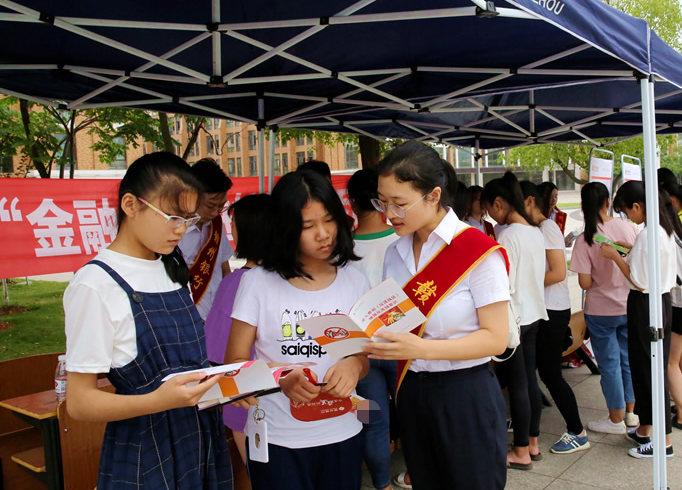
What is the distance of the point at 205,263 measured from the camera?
3680 millimetres

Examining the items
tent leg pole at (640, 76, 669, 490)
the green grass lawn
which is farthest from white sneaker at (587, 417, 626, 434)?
the green grass lawn

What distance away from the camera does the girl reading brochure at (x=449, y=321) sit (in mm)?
2014

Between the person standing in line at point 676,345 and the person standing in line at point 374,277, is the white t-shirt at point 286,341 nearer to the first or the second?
the person standing in line at point 374,277

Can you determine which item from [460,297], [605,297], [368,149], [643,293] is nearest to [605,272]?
[605,297]

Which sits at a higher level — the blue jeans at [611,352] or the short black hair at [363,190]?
the short black hair at [363,190]

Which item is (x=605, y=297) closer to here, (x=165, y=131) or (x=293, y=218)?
(x=293, y=218)

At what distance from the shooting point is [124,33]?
346 centimetres

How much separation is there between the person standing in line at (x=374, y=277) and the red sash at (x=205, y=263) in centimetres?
95

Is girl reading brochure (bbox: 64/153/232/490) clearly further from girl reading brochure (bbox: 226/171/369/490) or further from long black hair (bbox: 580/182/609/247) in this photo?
long black hair (bbox: 580/182/609/247)

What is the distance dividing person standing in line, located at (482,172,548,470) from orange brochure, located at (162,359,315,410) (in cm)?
241

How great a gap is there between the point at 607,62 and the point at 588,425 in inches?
107

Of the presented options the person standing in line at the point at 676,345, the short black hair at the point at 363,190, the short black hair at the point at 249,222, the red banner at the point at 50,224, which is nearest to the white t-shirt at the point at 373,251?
the short black hair at the point at 363,190

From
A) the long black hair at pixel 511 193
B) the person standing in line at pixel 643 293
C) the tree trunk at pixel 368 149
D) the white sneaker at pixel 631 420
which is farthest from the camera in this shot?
the tree trunk at pixel 368 149

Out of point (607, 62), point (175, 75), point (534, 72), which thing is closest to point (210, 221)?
point (175, 75)
